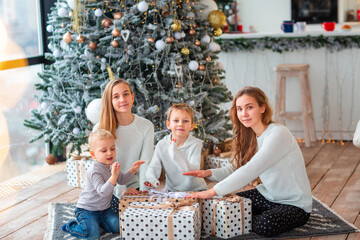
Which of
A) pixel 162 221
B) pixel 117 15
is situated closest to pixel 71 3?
pixel 117 15

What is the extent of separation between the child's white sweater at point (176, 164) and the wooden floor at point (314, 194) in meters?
0.74

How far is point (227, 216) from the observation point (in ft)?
9.14

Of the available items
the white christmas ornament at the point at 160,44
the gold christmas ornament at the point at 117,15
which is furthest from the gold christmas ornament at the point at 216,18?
the gold christmas ornament at the point at 117,15

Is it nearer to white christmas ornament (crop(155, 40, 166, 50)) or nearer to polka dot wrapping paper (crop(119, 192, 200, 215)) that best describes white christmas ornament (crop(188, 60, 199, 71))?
white christmas ornament (crop(155, 40, 166, 50))

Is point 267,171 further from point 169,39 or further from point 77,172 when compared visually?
point 77,172

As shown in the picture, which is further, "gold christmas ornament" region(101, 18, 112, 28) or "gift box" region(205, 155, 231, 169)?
"gift box" region(205, 155, 231, 169)

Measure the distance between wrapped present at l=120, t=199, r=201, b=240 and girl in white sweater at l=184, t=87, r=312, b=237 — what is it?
150 millimetres

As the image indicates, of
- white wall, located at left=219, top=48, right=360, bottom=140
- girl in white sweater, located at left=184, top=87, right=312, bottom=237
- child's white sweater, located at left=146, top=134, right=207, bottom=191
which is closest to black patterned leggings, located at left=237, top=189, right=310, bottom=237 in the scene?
girl in white sweater, located at left=184, top=87, right=312, bottom=237

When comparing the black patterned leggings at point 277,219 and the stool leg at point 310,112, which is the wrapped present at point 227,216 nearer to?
the black patterned leggings at point 277,219

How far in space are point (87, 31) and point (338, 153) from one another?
2400mm

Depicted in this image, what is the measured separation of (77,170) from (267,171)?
1528 millimetres

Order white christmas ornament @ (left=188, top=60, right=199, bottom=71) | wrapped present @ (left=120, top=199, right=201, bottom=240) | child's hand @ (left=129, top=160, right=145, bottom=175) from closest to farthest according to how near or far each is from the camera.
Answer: wrapped present @ (left=120, top=199, right=201, bottom=240), child's hand @ (left=129, top=160, right=145, bottom=175), white christmas ornament @ (left=188, top=60, right=199, bottom=71)

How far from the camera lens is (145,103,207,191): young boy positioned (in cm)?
304

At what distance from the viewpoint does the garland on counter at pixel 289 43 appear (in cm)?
510
